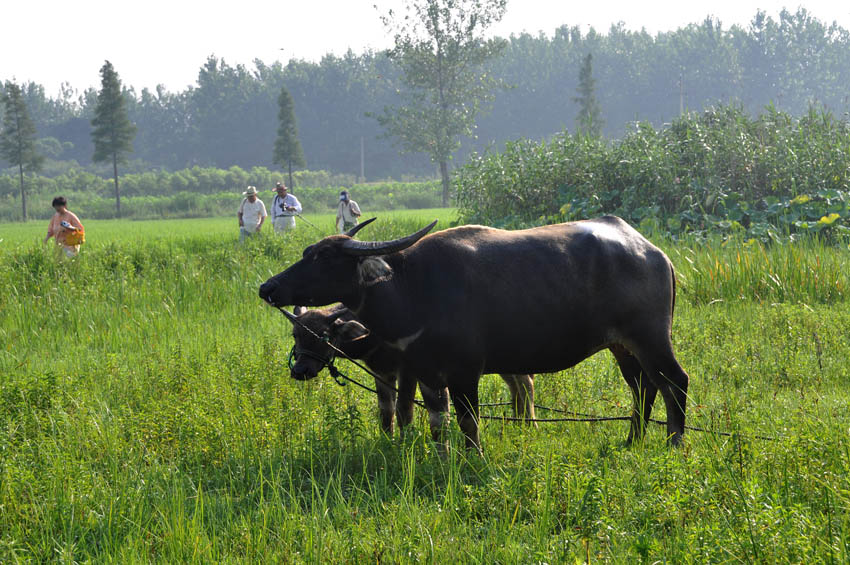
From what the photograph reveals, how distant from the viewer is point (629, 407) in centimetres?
489

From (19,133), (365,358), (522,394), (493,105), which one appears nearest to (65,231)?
(365,358)

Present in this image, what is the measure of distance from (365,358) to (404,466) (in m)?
1.02

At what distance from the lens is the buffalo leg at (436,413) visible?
393 centimetres

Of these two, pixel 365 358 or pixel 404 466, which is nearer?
pixel 404 466

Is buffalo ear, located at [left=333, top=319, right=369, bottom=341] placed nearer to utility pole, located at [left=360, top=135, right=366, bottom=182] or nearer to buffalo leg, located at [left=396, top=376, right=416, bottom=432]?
buffalo leg, located at [left=396, top=376, right=416, bottom=432]

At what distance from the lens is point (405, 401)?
4.34 meters

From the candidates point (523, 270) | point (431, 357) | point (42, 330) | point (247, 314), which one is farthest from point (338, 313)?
point (42, 330)

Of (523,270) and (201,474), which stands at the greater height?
(523,270)

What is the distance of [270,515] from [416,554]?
31.4 inches

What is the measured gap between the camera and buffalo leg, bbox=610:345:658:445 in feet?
13.9

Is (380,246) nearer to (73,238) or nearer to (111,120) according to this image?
(73,238)

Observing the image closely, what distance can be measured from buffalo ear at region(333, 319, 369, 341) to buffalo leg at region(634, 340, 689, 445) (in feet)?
5.29

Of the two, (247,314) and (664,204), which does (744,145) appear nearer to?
(664,204)

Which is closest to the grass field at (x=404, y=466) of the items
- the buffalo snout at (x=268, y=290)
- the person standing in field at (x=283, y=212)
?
the buffalo snout at (x=268, y=290)
